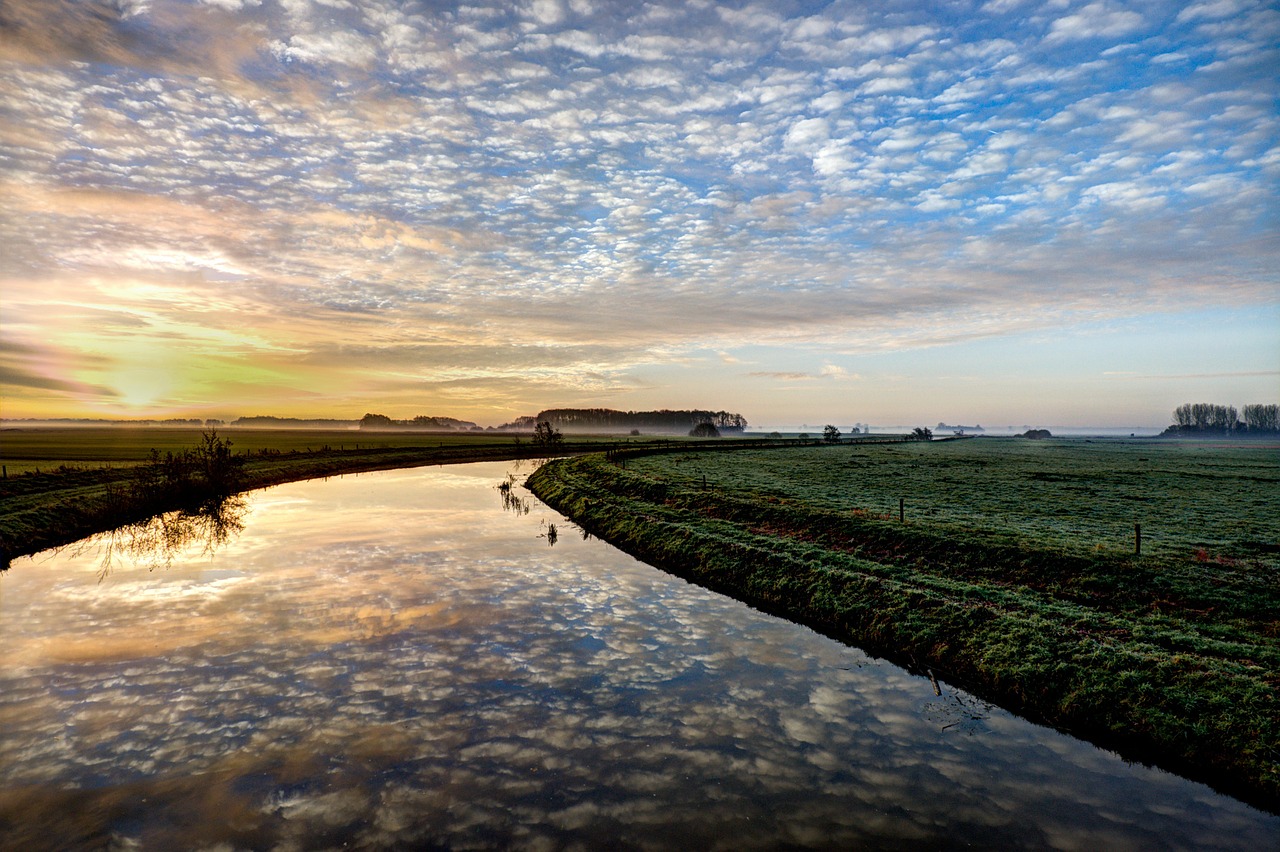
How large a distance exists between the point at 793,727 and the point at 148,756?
45.6 feet

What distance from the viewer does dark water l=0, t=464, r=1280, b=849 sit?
1071 centimetres

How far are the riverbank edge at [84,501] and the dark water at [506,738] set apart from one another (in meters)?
11.0

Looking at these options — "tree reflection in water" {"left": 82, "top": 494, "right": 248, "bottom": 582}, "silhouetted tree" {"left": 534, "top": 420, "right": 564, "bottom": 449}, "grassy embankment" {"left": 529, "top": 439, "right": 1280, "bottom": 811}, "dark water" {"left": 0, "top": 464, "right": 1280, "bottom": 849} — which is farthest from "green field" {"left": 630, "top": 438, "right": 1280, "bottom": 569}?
"silhouetted tree" {"left": 534, "top": 420, "right": 564, "bottom": 449}

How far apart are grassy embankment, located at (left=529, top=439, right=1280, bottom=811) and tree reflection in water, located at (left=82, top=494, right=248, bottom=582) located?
73.5 feet

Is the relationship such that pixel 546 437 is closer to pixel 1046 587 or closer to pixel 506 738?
pixel 1046 587

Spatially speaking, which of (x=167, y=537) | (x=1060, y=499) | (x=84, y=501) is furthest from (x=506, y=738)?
(x=1060, y=499)

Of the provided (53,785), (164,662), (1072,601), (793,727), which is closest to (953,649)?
(1072,601)

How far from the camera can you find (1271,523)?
33.0 meters

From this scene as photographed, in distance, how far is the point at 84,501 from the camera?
40531 mm

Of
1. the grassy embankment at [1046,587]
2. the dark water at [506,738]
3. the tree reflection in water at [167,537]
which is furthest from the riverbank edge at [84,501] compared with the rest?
the grassy embankment at [1046,587]

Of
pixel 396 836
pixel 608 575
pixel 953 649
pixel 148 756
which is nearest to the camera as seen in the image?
pixel 396 836

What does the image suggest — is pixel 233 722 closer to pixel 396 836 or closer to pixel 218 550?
pixel 396 836

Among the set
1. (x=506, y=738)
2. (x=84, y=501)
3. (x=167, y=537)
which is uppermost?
(x=84, y=501)

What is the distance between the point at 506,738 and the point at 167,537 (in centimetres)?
3332
